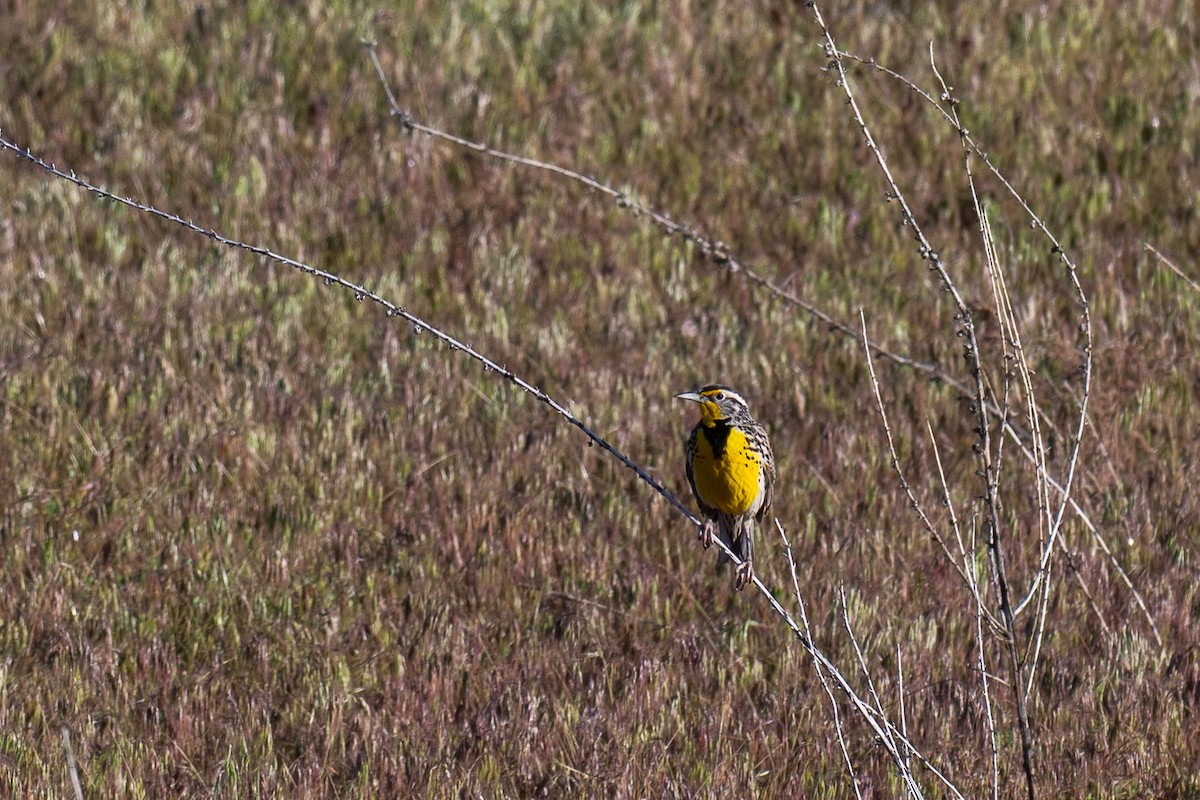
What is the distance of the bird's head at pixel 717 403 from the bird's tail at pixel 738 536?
46cm

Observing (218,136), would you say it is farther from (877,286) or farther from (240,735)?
(240,735)

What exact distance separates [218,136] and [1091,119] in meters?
4.56

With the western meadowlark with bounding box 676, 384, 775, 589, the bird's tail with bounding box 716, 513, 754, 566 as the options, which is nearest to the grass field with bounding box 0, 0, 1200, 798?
the bird's tail with bounding box 716, 513, 754, 566

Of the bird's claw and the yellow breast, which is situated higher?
the yellow breast

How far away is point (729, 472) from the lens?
5.41 meters

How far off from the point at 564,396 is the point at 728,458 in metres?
2.04

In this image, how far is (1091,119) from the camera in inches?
366

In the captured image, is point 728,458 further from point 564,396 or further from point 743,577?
point 564,396

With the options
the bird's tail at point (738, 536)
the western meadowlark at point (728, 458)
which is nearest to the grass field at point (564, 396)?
the bird's tail at point (738, 536)

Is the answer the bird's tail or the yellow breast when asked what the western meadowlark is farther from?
the bird's tail

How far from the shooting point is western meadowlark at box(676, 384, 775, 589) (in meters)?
5.42

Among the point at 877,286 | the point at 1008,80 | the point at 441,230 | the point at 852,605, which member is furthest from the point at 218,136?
the point at 852,605

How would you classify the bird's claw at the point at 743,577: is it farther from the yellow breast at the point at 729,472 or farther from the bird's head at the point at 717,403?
the bird's head at the point at 717,403

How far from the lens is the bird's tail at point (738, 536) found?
19.3ft
